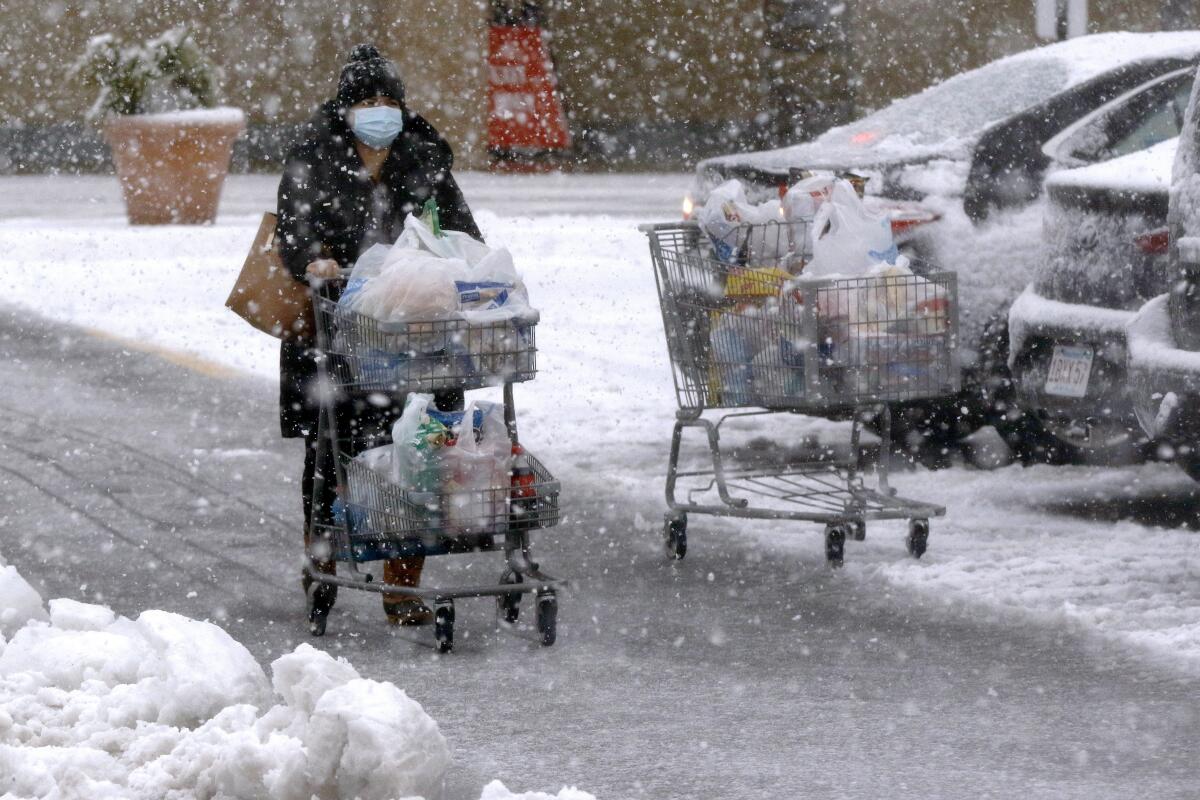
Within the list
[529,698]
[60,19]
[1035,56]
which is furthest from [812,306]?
[60,19]

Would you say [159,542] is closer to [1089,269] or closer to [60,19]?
[1089,269]

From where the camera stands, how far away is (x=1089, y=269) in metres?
6.80

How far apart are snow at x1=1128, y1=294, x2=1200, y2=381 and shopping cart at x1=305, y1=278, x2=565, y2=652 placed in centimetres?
182

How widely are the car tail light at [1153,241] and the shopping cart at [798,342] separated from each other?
64 centimetres

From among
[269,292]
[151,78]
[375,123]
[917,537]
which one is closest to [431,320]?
[269,292]

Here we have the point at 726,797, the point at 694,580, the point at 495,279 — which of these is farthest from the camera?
the point at 694,580

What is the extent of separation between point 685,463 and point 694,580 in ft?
6.08

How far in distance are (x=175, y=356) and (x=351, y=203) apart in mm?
5773

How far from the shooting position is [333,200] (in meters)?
6.02

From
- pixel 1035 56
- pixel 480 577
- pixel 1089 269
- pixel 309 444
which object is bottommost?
pixel 480 577

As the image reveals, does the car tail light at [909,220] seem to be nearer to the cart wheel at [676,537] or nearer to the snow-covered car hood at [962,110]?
the snow-covered car hood at [962,110]

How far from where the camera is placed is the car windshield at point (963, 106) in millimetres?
8305

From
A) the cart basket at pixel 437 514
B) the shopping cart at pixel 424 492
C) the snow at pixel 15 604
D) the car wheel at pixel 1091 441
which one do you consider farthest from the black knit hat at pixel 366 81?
the car wheel at pixel 1091 441

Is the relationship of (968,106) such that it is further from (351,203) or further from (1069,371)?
(351,203)
